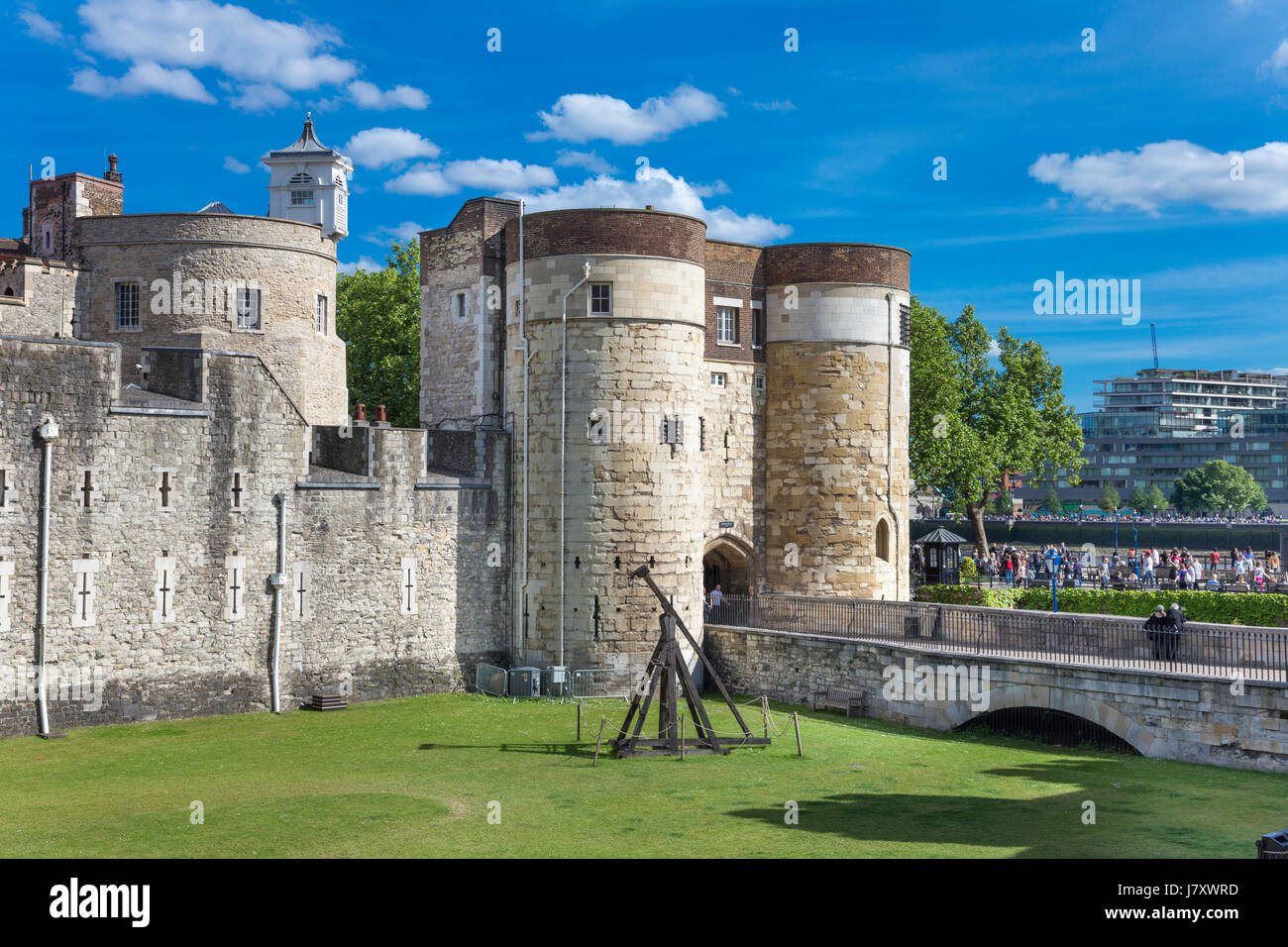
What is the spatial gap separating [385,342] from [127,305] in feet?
67.4

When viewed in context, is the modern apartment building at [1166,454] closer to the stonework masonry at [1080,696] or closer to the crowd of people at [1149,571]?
the crowd of people at [1149,571]

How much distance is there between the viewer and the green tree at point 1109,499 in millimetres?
160625

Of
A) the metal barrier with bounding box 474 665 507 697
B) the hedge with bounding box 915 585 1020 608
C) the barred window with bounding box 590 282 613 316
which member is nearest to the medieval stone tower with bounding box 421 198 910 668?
the barred window with bounding box 590 282 613 316

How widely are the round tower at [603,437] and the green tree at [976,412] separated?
22.6 metres

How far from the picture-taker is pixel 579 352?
30734 millimetres

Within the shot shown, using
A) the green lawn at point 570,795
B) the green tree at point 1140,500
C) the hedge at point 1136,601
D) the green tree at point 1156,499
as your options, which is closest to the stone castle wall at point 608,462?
the green lawn at point 570,795

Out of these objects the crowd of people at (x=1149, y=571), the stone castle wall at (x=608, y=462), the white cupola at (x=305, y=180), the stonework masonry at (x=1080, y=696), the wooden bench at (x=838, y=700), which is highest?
the white cupola at (x=305, y=180)

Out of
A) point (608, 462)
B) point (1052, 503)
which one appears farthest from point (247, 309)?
point (1052, 503)

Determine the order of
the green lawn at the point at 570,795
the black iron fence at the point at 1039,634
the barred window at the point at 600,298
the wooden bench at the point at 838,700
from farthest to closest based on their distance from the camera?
the barred window at the point at 600,298 → the wooden bench at the point at 838,700 → the black iron fence at the point at 1039,634 → the green lawn at the point at 570,795

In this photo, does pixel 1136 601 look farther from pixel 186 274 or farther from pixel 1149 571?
pixel 186 274

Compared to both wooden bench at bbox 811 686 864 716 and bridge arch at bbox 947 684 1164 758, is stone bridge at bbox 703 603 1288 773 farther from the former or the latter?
wooden bench at bbox 811 686 864 716

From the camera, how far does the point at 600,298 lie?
102 feet
